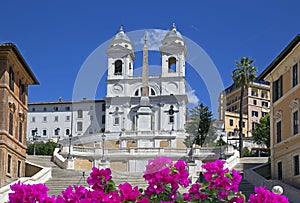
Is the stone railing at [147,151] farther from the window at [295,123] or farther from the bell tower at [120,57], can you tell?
the bell tower at [120,57]

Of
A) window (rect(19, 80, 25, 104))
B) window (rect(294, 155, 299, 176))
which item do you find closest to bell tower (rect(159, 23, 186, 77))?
window (rect(19, 80, 25, 104))

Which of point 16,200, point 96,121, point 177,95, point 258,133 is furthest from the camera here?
point 96,121

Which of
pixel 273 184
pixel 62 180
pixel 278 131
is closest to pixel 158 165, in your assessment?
pixel 273 184

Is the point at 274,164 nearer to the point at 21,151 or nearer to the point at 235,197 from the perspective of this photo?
the point at 21,151

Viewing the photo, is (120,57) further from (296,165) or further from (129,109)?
(296,165)

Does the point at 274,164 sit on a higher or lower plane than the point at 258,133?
lower

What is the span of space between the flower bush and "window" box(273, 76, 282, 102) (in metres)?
26.0

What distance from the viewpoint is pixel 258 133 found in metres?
78.2

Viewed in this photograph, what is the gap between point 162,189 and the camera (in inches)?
335

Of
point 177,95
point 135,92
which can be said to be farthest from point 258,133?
point 135,92

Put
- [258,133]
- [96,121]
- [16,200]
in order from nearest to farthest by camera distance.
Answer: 1. [16,200]
2. [258,133]
3. [96,121]

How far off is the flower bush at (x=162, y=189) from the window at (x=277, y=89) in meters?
26.0

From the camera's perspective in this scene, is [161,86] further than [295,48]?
Yes

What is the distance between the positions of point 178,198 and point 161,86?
8753 cm
